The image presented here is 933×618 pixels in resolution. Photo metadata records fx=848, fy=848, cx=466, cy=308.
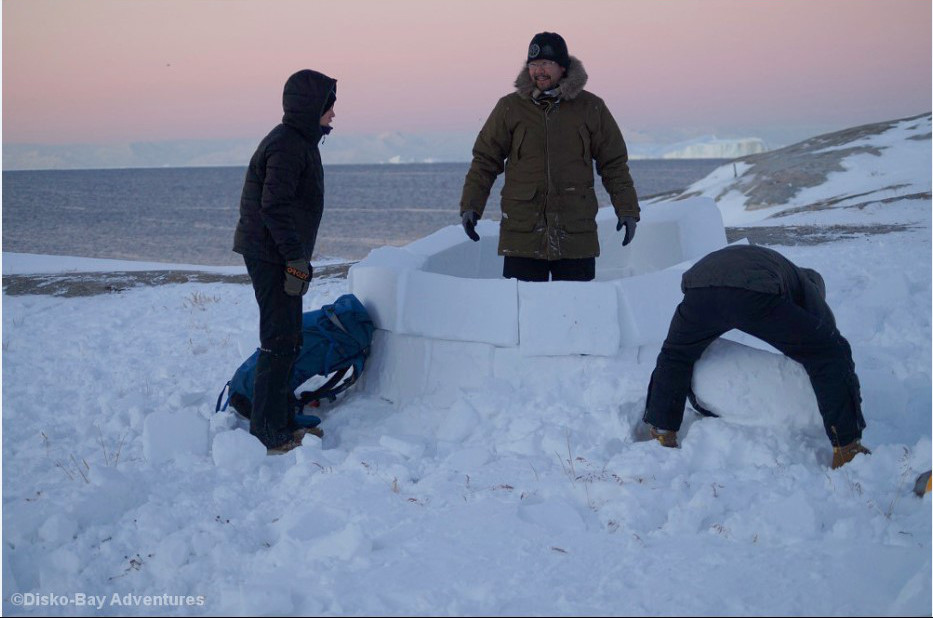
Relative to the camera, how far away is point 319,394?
14.8ft

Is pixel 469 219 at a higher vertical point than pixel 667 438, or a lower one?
higher

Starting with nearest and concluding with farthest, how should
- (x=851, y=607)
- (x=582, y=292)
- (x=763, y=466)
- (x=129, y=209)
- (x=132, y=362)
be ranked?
(x=851, y=607) < (x=763, y=466) < (x=582, y=292) < (x=132, y=362) < (x=129, y=209)

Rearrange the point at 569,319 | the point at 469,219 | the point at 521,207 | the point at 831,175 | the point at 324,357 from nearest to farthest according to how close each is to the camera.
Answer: the point at 569,319 < the point at 324,357 < the point at 521,207 < the point at 469,219 < the point at 831,175

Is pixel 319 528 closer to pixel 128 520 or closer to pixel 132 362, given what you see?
pixel 128 520

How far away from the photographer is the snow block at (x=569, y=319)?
413cm

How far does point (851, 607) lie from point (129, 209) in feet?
165

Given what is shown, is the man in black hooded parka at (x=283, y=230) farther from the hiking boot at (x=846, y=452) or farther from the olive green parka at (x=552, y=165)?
the hiking boot at (x=846, y=452)

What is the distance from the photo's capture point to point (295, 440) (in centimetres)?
407

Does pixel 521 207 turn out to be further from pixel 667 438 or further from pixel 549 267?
pixel 667 438

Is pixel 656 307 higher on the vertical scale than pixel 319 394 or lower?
higher

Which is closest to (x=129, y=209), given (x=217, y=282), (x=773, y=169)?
(x=773, y=169)

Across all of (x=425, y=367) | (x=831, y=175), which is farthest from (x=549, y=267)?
(x=831, y=175)

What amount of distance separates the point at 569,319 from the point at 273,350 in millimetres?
1427

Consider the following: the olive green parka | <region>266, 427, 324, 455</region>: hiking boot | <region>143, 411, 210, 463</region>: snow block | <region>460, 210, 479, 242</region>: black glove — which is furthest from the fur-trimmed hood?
<region>143, 411, 210, 463</region>: snow block
